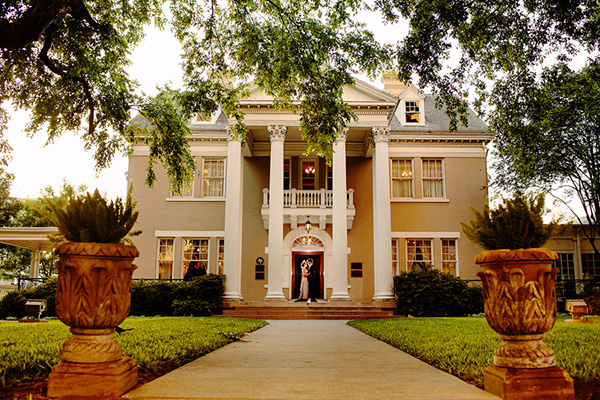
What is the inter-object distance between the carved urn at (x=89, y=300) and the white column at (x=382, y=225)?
1577 centimetres

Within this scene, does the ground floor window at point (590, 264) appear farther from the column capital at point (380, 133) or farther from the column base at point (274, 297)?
the column base at point (274, 297)

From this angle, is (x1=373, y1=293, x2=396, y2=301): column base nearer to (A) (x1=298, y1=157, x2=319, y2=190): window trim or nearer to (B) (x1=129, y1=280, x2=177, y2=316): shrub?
(A) (x1=298, y1=157, x2=319, y2=190): window trim

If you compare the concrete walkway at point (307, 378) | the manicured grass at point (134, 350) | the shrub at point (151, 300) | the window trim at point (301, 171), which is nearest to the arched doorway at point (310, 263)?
the window trim at point (301, 171)

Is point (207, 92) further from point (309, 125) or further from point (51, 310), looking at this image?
point (51, 310)

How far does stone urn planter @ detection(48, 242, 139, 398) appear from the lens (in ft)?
12.4

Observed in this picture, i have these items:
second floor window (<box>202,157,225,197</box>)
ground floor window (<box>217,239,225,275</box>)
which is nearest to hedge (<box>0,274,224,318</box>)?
ground floor window (<box>217,239,225,275</box>)

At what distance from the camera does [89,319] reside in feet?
12.6

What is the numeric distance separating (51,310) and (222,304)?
6.37 metres

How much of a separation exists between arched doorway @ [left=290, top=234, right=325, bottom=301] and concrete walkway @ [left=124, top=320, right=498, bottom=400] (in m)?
15.5

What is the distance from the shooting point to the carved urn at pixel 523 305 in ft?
12.6

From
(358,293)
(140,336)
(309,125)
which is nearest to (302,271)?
(358,293)

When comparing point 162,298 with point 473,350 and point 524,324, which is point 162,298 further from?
point 524,324

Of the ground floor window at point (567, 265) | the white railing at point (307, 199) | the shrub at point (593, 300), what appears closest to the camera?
the shrub at point (593, 300)

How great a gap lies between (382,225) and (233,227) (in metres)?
6.24
